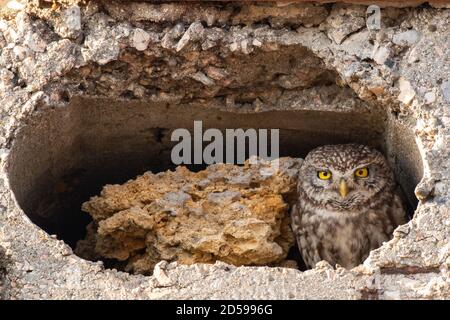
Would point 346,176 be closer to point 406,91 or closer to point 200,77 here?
point 406,91

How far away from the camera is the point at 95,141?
5043 millimetres

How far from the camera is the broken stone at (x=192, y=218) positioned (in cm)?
456

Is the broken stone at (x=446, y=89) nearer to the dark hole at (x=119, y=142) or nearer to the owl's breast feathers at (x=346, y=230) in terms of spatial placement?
the dark hole at (x=119, y=142)

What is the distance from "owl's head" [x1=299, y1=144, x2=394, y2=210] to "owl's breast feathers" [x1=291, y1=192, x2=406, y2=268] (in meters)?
0.05

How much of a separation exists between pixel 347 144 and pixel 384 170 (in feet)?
0.76

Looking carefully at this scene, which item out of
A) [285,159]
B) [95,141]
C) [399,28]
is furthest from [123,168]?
[399,28]

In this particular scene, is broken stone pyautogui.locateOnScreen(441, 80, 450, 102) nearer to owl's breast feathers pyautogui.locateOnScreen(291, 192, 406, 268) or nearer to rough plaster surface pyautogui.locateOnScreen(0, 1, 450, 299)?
rough plaster surface pyautogui.locateOnScreen(0, 1, 450, 299)

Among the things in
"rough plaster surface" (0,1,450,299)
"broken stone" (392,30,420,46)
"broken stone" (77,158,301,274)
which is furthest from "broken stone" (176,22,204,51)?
"broken stone" (392,30,420,46)

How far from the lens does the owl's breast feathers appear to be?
499 centimetres

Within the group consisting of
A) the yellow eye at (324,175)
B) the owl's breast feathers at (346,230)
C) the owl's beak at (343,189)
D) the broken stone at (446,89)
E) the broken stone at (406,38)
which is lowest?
the owl's breast feathers at (346,230)

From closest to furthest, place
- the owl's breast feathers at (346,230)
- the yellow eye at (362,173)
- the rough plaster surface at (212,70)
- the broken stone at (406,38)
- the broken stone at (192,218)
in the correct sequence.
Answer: the rough plaster surface at (212,70) → the broken stone at (406,38) → the broken stone at (192,218) → the owl's breast feathers at (346,230) → the yellow eye at (362,173)

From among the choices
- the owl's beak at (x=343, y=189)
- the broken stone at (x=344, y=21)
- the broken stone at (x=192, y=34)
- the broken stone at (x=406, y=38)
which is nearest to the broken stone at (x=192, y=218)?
the owl's beak at (x=343, y=189)

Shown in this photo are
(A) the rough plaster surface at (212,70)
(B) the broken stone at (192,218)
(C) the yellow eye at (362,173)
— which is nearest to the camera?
(A) the rough plaster surface at (212,70)

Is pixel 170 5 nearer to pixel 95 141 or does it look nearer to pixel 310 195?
pixel 95 141
